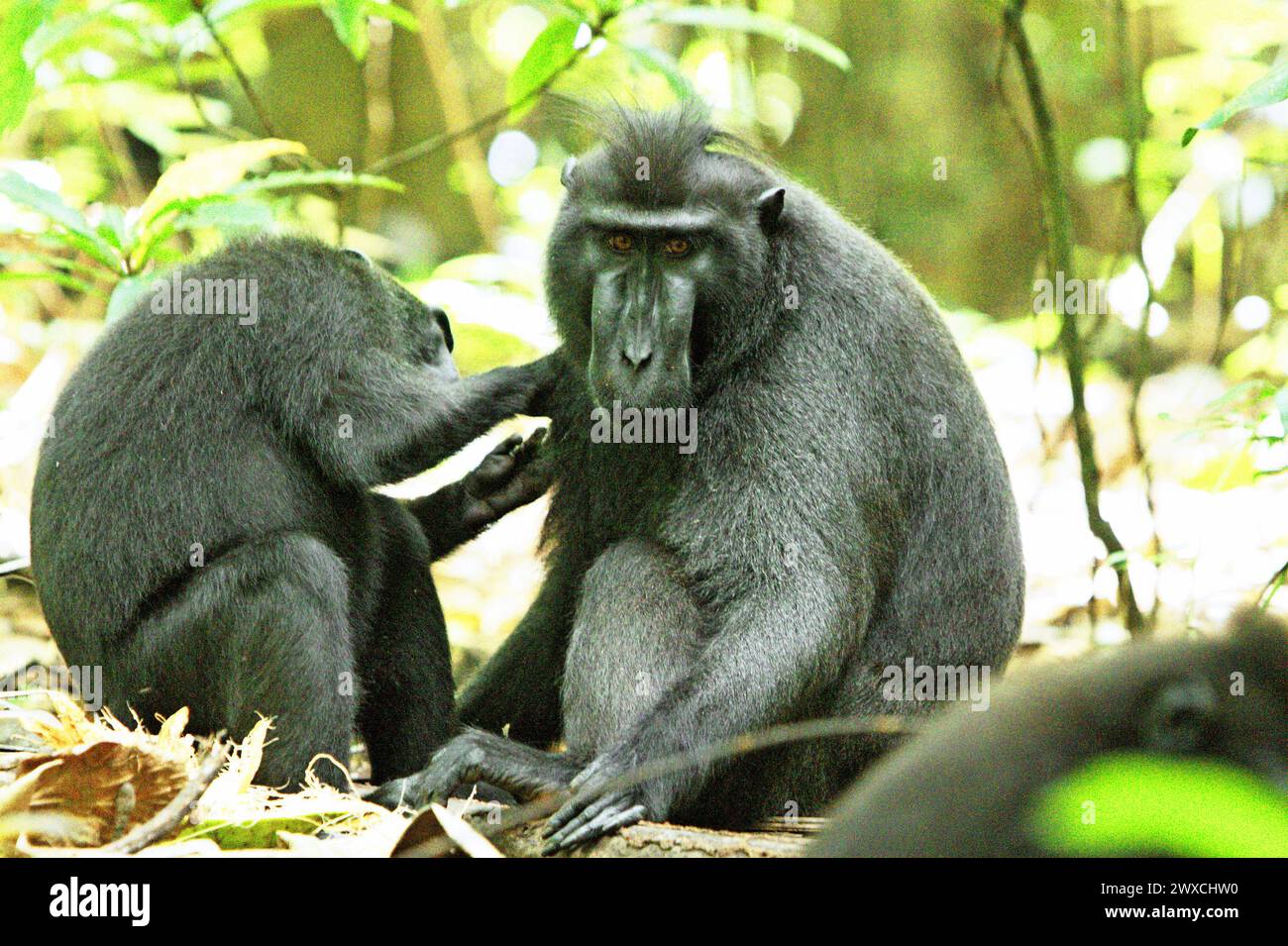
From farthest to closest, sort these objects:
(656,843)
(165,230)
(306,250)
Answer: (165,230) < (306,250) < (656,843)

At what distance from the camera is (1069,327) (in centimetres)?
816

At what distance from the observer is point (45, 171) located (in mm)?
6805

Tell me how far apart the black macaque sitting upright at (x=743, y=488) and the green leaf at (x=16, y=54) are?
2.33 meters

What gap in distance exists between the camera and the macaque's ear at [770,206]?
5500 millimetres

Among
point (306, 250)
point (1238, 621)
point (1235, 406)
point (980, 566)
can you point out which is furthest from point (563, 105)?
point (1238, 621)

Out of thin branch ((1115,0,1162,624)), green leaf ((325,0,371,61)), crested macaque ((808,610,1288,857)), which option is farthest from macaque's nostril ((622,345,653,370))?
thin branch ((1115,0,1162,624))

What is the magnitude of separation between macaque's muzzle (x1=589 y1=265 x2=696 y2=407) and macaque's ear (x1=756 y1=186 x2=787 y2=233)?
44 centimetres

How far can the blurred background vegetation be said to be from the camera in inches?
277

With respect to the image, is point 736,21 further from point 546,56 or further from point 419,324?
point 419,324

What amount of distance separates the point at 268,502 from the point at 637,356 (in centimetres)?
162

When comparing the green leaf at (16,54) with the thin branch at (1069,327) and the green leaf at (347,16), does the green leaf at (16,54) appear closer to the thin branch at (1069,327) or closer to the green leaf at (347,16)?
the green leaf at (347,16)

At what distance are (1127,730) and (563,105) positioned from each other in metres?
5.10

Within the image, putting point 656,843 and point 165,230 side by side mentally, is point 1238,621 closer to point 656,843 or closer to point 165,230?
point 656,843

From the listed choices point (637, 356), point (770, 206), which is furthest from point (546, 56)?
point (637, 356)
